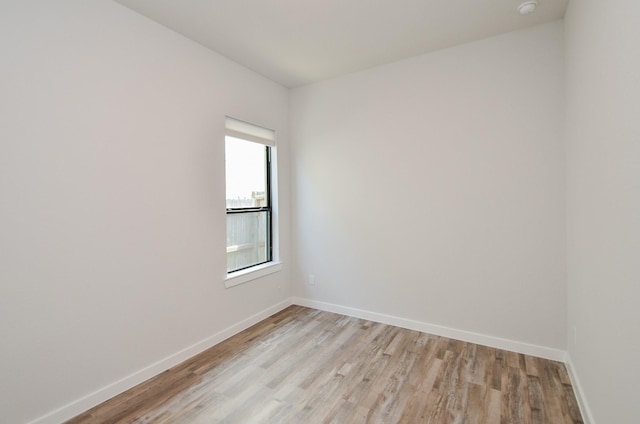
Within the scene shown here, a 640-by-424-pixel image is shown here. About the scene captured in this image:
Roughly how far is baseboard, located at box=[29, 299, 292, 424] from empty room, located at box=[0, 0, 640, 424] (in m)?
0.02

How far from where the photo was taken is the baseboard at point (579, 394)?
1.78 meters

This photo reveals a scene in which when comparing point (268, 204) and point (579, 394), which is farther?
point (268, 204)

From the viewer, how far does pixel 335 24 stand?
8.19 feet

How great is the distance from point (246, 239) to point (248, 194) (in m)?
0.52

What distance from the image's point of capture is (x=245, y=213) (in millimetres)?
3459

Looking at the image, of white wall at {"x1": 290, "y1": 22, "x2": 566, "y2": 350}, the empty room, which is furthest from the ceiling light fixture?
white wall at {"x1": 290, "y1": 22, "x2": 566, "y2": 350}

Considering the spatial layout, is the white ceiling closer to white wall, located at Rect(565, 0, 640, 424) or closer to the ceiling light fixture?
the ceiling light fixture

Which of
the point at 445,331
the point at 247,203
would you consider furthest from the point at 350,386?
the point at 247,203

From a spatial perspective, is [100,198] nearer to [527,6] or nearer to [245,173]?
[245,173]

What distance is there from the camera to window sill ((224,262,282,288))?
309cm

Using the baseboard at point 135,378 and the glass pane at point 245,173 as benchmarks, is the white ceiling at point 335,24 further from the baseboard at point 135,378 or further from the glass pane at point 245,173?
the baseboard at point 135,378

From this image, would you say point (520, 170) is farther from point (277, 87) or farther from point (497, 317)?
point (277, 87)

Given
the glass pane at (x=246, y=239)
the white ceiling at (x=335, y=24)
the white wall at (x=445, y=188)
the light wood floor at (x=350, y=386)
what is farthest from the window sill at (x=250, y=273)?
the white ceiling at (x=335, y=24)

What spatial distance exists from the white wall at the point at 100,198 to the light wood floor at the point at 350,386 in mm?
355
